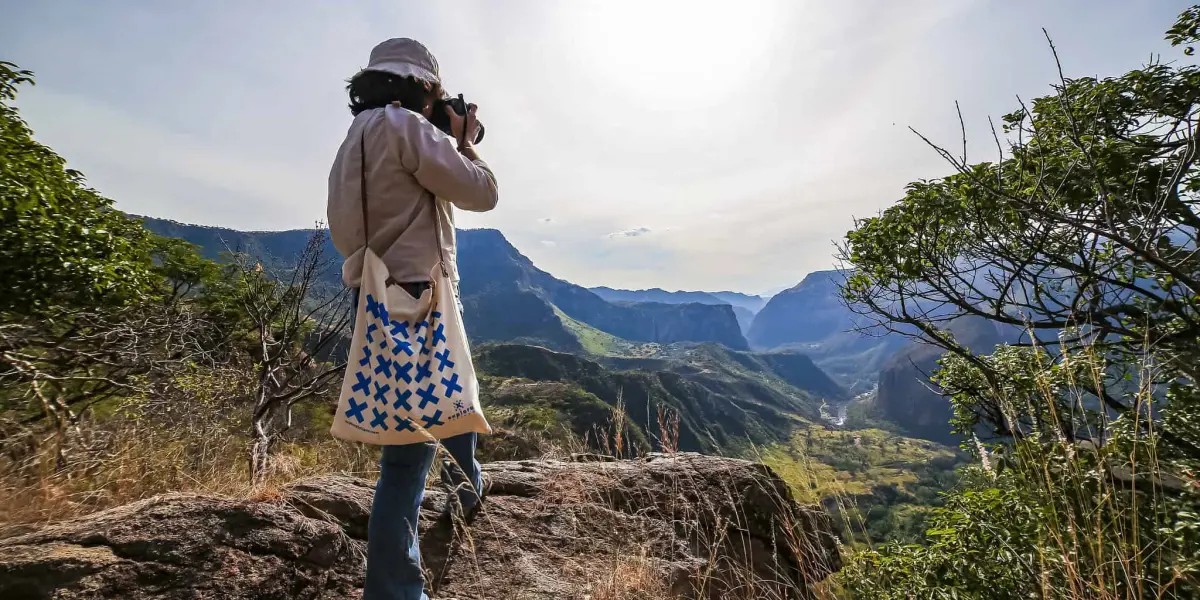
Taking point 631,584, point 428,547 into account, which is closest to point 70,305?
point 428,547

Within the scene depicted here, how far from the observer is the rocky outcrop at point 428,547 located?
6.56 ft

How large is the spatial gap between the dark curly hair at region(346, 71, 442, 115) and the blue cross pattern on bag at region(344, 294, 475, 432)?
849 mm

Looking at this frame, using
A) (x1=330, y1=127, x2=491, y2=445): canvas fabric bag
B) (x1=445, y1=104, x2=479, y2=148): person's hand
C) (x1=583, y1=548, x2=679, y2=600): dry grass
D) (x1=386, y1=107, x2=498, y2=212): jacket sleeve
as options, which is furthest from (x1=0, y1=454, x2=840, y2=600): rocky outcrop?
(x1=445, y1=104, x2=479, y2=148): person's hand

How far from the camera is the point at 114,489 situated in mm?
2916

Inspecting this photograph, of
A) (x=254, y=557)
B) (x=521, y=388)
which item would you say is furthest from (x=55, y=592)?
(x=521, y=388)

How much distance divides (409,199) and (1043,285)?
21.6 feet

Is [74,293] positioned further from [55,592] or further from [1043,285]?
[1043,285]

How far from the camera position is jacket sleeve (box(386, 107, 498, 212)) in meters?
1.71

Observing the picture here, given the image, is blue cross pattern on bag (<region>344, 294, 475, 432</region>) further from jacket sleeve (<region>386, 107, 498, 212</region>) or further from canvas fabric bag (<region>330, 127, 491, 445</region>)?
jacket sleeve (<region>386, 107, 498, 212</region>)

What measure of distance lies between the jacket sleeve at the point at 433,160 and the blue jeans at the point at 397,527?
98 centimetres

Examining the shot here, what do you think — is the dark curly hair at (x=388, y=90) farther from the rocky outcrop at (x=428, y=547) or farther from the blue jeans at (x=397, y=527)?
the rocky outcrop at (x=428, y=547)

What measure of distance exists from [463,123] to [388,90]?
0.31 m

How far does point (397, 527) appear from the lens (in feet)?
5.74

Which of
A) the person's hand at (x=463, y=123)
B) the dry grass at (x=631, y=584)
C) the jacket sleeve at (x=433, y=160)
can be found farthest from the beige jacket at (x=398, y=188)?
the dry grass at (x=631, y=584)
